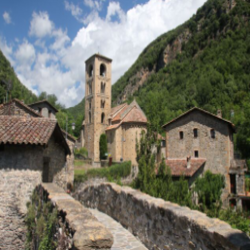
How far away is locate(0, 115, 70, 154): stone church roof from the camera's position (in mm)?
8430

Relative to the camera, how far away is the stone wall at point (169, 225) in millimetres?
3272

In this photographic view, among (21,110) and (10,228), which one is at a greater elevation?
(21,110)

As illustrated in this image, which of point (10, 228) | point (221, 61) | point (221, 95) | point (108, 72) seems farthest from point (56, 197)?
point (221, 61)

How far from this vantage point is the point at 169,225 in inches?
188

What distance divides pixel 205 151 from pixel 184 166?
2.99 meters

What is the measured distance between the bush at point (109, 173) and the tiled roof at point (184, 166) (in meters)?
5.00

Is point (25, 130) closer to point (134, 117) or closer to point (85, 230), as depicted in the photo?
point (85, 230)

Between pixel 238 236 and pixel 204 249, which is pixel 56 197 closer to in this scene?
pixel 204 249

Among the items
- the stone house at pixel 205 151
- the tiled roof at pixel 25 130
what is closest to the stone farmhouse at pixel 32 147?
the tiled roof at pixel 25 130

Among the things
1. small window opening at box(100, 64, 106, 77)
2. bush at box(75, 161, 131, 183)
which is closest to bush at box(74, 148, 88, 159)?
small window opening at box(100, 64, 106, 77)

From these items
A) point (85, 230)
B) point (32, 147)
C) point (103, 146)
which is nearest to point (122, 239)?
point (85, 230)

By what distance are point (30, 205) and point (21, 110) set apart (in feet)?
30.1

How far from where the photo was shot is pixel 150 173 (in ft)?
44.1

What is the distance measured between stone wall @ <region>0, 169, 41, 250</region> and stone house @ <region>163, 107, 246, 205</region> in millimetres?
17072
